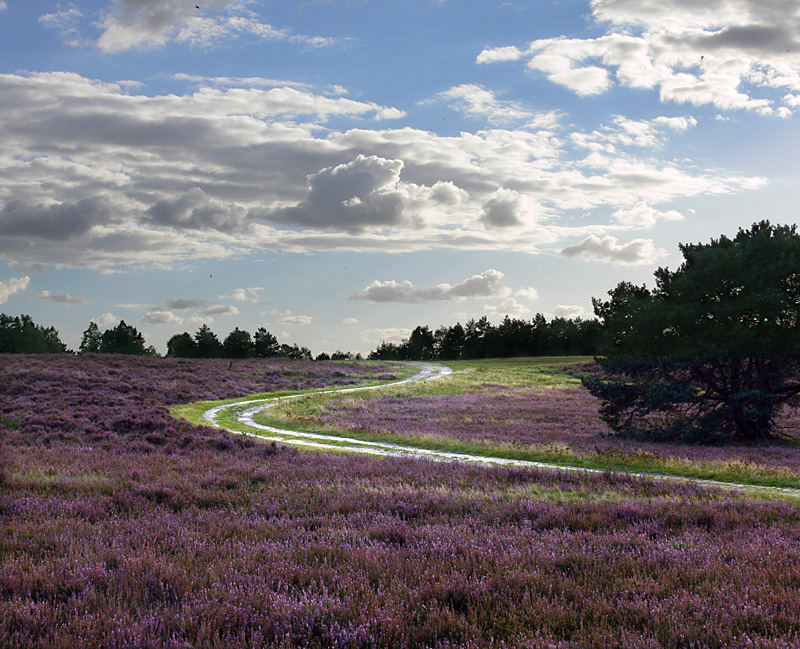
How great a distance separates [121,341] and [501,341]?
3193 inches

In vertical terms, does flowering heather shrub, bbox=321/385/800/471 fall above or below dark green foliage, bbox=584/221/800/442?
below

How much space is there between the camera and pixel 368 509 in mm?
10859

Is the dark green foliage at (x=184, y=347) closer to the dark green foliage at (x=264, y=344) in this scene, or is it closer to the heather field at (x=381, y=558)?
the dark green foliage at (x=264, y=344)

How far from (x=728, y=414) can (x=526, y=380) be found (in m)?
46.1

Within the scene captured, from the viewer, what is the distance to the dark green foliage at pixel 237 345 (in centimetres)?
12219

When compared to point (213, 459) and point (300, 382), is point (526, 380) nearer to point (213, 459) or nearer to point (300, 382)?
point (300, 382)

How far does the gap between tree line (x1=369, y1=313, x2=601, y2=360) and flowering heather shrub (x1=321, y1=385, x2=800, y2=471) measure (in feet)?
267

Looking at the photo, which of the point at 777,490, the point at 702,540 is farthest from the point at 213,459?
the point at 777,490

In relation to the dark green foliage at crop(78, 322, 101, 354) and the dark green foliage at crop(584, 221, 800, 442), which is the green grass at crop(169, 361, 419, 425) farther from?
the dark green foliage at crop(78, 322, 101, 354)

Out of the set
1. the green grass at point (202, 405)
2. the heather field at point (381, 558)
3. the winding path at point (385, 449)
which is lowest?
the green grass at point (202, 405)

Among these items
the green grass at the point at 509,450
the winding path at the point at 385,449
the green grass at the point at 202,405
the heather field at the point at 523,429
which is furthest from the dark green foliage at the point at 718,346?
the green grass at the point at 202,405

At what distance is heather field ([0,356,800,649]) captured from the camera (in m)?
5.56

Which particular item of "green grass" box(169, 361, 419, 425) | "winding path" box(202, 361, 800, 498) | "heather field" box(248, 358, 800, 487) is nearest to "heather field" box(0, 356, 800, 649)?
"winding path" box(202, 361, 800, 498)

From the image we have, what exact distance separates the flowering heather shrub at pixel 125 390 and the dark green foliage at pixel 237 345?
44429 mm
